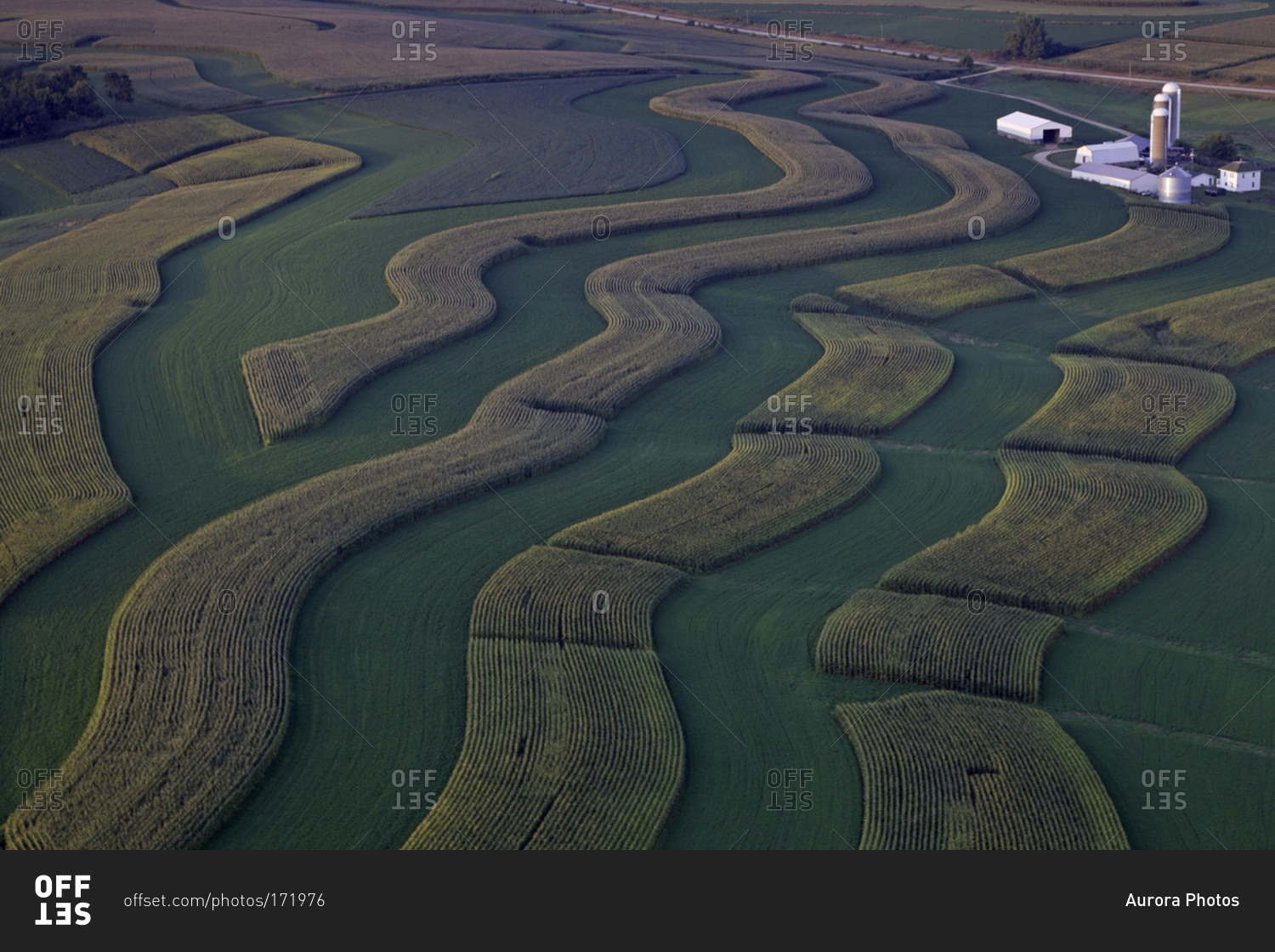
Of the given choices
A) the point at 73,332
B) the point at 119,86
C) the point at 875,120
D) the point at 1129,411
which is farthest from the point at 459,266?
the point at 119,86

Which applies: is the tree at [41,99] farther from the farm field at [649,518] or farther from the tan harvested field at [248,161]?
the tan harvested field at [248,161]

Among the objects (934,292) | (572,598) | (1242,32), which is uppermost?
(1242,32)

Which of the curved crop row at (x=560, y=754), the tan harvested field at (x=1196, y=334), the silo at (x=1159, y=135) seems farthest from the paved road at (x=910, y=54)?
the curved crop row at (x=560, y=754)

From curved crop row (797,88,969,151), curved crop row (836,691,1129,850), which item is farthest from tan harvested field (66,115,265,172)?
curved crop row (836,691,1129,850)

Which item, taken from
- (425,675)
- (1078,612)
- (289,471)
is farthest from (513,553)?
(1078,612)

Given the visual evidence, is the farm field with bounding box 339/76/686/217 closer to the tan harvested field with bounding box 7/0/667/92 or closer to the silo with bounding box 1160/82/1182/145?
the tan harvested field with bounding box 7/0/667/92

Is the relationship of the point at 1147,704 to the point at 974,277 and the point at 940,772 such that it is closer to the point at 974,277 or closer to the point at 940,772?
the point at 940,772

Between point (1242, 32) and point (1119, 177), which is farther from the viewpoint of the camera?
point (1242, 32)

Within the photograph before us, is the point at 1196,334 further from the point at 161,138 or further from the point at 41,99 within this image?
the point at 41,99
